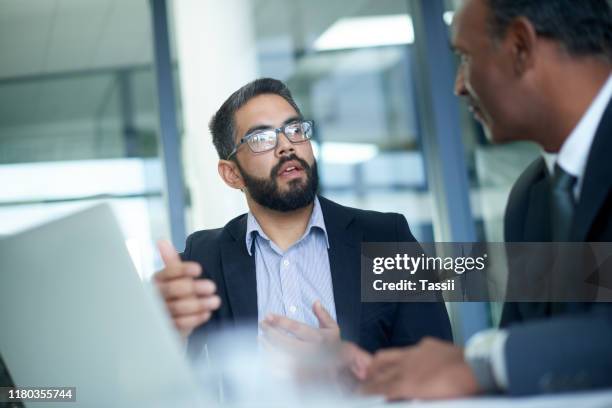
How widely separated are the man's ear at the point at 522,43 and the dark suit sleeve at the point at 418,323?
815 millimetres

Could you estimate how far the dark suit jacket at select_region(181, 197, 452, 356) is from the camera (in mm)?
1913

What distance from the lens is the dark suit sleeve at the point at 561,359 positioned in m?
0.90

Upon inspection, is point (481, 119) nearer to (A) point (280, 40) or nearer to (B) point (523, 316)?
(B) point (523, 316)

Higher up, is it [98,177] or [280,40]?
[280,40]

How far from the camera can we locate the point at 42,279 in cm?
106

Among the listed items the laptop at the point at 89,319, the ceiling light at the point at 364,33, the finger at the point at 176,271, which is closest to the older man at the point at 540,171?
the laptop at the point at 89,319

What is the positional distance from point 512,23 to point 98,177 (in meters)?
3.92

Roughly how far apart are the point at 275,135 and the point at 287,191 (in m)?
0.18

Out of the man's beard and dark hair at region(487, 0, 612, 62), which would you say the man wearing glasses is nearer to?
the man's beard

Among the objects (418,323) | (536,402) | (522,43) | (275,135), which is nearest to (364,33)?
(275,135)

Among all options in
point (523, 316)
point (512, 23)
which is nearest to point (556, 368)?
point (523, 316)

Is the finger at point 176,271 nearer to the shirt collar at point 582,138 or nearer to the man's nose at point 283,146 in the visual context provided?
the shirt collar at point 582,138

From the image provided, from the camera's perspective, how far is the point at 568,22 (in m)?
1.23

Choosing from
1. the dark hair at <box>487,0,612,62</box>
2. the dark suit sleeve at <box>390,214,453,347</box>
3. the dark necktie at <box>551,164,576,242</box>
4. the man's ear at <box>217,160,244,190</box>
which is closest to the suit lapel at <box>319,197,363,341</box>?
the dark suit sleeve at <box>390,214,453,347</box>
